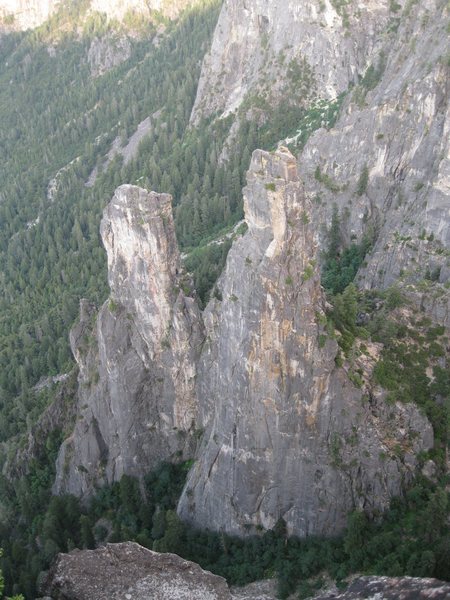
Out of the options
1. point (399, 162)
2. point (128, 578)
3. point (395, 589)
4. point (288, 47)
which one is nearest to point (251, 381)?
point (128, 578)

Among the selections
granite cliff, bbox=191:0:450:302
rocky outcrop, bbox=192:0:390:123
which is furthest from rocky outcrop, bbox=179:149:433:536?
rocky outcrop, bbox=192:0:390:123

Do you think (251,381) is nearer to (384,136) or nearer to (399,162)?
(399,162)

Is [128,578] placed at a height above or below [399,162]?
below

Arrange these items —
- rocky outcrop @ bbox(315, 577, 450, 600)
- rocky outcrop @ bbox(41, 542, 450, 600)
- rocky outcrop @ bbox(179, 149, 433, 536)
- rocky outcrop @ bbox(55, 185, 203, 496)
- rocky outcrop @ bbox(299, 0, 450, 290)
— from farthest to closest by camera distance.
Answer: rocky outcrop @ bbox(299, 0, 450, 290), rocky outcrop @ bbox(55, 185, 203, 496), rocky outcrop @ bbox(179, 149, 433, 536), rocky outcrop @ bbox(41, 542, 450, 600), rocky outcrop @ bbox(315, 577, 450, 600)

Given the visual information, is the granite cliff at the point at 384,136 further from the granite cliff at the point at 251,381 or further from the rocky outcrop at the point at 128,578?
the rocky outcrop at the point at 128,578

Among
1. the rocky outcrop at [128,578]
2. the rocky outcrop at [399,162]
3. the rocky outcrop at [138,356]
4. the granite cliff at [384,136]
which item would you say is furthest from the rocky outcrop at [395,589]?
the rocky outcrop at [399,162]

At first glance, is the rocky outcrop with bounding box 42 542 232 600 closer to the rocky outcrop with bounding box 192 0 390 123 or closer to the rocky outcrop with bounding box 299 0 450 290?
the rocky outcrop with bounding box 299 0 450 290
